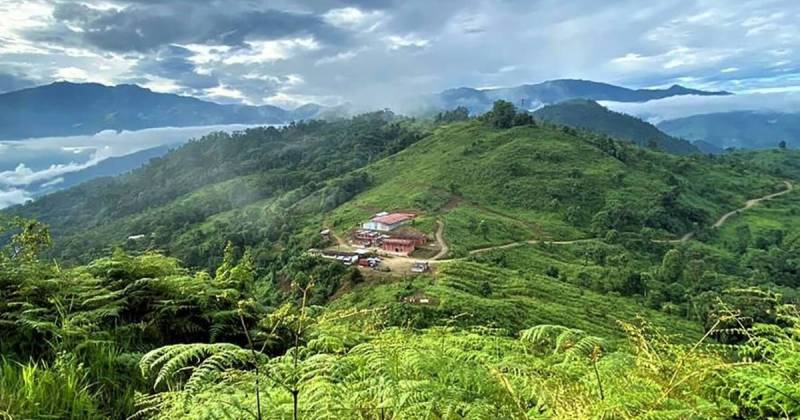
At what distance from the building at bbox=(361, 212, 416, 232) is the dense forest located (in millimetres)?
2704

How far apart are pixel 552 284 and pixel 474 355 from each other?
4714 centimetres

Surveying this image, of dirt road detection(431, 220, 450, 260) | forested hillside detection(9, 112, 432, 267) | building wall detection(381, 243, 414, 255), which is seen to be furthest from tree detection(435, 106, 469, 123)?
building wall detection(381, 243, 414, 255)

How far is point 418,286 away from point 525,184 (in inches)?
1793

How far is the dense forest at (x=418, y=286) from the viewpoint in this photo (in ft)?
10.2

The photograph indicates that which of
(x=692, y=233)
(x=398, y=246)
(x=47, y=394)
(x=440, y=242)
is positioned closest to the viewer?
(x=47, y=394)

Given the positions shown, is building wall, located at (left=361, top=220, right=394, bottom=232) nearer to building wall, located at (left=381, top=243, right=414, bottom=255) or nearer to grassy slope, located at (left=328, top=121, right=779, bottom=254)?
grassy slope, located at (left=328, top=121, right=779, bottom=254)

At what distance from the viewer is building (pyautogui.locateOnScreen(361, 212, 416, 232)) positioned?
65.6 m

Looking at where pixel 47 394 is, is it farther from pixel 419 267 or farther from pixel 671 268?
pixel 671 268

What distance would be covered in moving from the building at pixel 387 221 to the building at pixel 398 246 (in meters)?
5.34

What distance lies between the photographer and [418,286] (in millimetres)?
43938

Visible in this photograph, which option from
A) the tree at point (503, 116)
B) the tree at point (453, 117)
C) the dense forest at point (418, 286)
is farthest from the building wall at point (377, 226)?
the tree at point (453, 117)

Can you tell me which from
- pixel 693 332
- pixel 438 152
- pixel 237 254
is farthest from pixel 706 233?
pixel 237 254

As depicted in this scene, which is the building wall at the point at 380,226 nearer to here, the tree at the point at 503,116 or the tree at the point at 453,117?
the tree at the point at 503,116

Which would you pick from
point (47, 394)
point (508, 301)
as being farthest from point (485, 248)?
point (47, 394)
